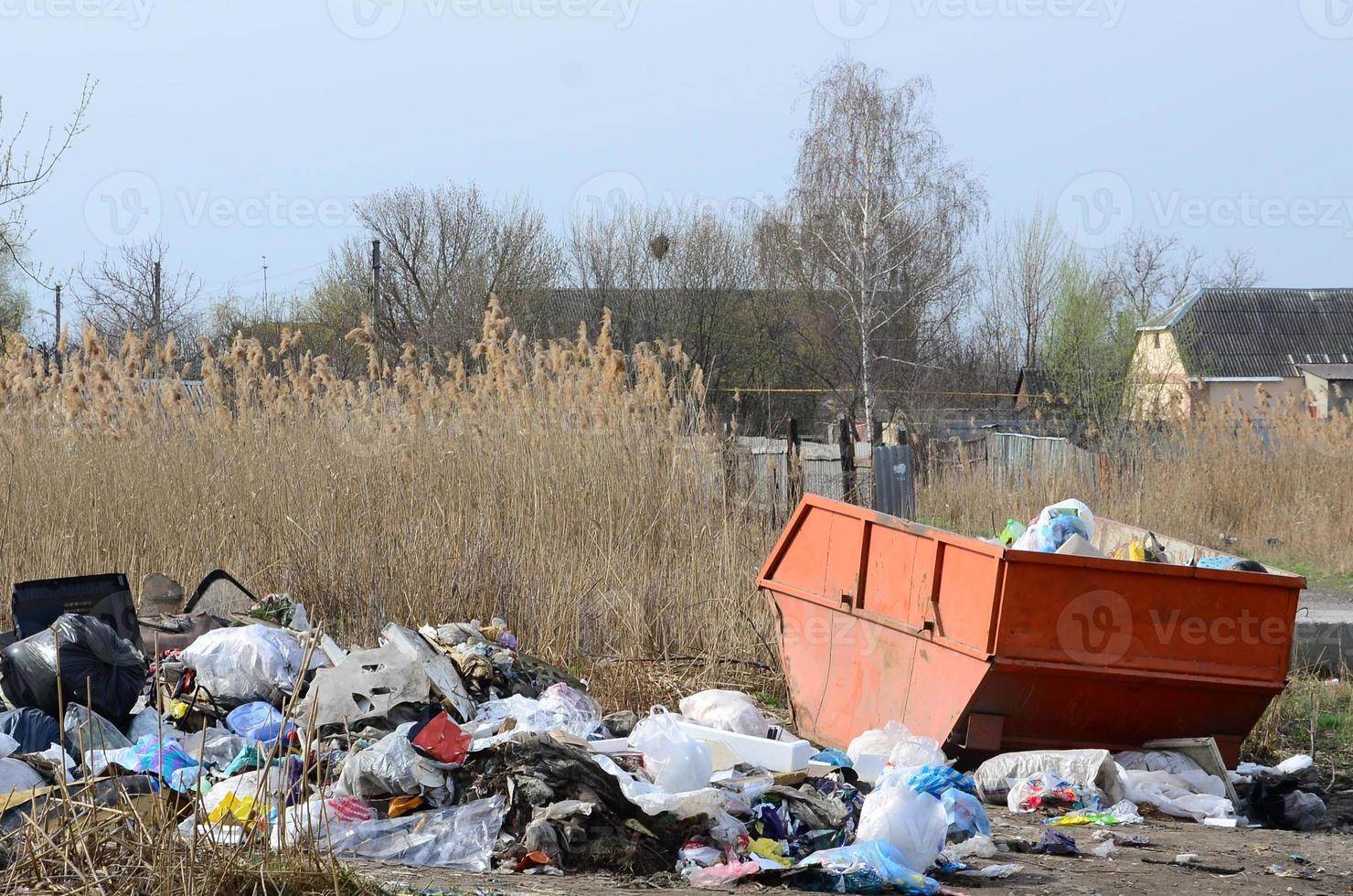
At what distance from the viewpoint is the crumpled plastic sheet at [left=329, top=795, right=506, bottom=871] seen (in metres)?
4.91

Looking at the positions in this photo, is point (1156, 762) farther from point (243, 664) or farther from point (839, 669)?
point (243, 664)

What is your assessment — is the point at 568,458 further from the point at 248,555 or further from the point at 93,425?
the point at 93,425

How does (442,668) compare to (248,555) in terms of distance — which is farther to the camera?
(248,555)

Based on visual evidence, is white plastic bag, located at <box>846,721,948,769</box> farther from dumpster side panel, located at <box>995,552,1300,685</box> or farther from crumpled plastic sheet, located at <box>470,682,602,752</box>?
crumpled plastic sheet, located at <box>470,682,602,752</box>

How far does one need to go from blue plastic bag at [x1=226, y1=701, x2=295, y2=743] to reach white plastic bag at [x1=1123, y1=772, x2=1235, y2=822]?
4.19 m

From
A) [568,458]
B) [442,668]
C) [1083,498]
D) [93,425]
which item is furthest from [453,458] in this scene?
[1083,498]

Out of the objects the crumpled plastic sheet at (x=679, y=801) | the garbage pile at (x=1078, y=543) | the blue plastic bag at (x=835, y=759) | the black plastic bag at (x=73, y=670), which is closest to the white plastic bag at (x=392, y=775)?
the crumpled plastic sheet at (x=679, y=801)

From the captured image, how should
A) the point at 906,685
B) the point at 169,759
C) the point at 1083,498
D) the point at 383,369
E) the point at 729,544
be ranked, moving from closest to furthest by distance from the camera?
the point at 169,759 → the point at 906,685 → the point at 729,544 → the point at 383,369 → the point at 1083,498

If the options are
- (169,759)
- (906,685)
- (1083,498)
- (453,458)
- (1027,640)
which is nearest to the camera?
(169,759)

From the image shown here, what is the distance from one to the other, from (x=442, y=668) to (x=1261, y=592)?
14.0 ft

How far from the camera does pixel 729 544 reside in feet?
31.6

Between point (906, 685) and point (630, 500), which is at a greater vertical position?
point (630, 500)

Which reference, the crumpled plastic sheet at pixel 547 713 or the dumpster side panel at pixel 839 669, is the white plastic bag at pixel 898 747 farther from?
the crumpled plastic sheet at pixel 547 713

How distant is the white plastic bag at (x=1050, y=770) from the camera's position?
21.2 ft
